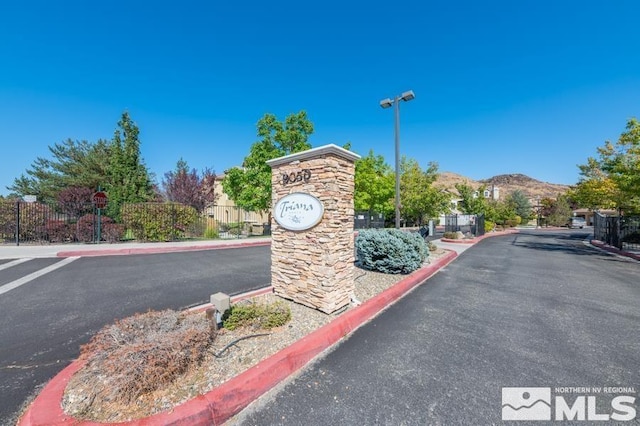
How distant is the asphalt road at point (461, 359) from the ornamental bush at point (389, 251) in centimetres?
112

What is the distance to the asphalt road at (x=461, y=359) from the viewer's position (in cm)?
228

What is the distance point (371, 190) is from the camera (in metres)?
22.3

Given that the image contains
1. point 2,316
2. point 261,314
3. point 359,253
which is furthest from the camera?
point 359,253

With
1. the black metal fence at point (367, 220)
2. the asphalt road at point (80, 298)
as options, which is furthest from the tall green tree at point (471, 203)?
the asphalt road at point (80, 298)

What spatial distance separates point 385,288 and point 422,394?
10.1 ft

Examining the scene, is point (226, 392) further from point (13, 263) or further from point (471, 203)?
point (471, 203)

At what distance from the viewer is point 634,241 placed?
13727 mm

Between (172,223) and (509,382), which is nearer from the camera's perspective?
(509,382)

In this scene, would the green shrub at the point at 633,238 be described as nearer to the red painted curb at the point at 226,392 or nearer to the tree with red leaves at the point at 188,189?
the red painted curb at the point at 226,392

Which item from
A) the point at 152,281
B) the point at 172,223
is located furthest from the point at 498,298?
the point at 172,223

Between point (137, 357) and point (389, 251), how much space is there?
18.2ft

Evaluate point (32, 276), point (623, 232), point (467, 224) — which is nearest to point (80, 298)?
point (32, 276)

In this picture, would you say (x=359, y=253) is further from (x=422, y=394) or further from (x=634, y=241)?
(x=634, y=241)
